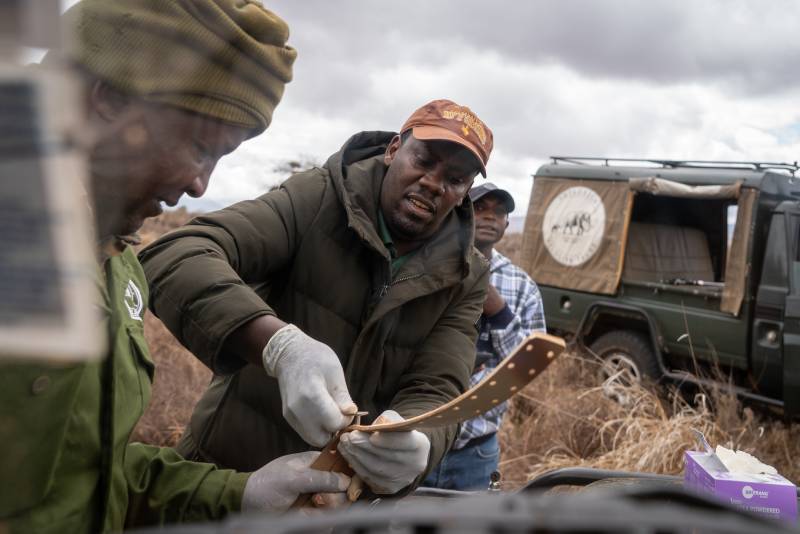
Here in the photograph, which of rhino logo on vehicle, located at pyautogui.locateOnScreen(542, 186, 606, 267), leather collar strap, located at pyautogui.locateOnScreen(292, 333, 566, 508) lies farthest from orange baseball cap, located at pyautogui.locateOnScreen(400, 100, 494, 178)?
rhino logo on vehicle, located at pyautogui.locateOnScreen(542, 186, 606, 267)

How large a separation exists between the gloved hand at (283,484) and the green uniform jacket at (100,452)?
0.12ft

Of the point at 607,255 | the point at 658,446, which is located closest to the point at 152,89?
the point at 658,446

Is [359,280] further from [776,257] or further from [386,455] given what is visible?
[776,257]

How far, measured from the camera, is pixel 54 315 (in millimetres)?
432

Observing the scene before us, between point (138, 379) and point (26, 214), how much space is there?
0.94 m

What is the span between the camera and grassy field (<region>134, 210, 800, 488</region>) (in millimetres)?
4457

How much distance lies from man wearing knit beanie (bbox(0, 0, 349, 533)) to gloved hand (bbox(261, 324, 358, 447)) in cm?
28

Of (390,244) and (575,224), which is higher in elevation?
(575,224)

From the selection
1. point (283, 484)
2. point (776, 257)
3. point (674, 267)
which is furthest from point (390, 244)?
point (674, 267)

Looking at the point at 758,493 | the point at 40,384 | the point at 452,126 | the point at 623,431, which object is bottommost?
the point at 623,431

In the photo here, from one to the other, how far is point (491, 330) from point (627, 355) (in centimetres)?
354

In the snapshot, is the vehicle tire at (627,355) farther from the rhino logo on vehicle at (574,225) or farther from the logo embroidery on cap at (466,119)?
the logo embroidery on cap at (466,119)

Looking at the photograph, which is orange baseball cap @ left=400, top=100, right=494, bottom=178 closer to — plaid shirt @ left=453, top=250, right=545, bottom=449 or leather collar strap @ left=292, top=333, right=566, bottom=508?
leather collar strap @ left=292, top=333, right=566, bottom=508

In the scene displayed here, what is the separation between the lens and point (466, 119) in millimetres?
2086
